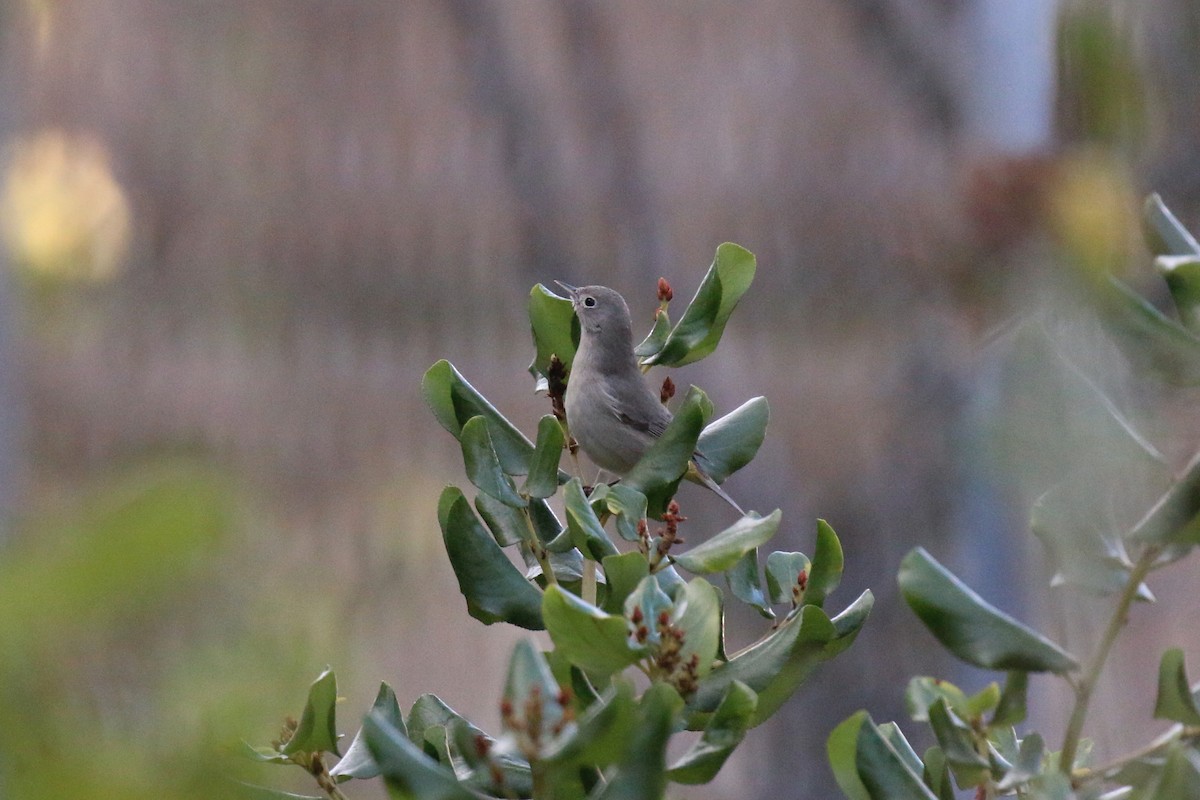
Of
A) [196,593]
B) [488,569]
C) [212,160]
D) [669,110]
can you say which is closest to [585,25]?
[669,110]

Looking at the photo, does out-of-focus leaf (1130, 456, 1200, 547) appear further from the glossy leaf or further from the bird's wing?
the bird's wing

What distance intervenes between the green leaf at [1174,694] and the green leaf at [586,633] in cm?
20

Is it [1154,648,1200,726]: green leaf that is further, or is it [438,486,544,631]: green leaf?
[438,486,544,631]: green leaf

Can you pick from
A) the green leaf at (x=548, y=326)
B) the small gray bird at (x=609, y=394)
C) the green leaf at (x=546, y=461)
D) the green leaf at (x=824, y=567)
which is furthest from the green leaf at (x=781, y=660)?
the small gray bird at (x=609, y=394)

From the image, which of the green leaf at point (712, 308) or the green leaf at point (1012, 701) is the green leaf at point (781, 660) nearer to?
the green leaf at point (1012, 701)

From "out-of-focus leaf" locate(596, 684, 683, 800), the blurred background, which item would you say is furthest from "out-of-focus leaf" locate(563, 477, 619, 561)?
the blurred background

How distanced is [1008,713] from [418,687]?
2.96 m

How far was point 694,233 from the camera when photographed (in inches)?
146

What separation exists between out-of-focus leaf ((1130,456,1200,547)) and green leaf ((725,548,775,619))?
228 millimetres

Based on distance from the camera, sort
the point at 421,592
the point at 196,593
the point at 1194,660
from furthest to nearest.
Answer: the point at 421,592, the point at 1194,660, the point at 196,593

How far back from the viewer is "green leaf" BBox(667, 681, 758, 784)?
0.50 m

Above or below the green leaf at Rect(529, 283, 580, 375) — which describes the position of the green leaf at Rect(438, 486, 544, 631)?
below

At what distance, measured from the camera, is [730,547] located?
557 millimetres

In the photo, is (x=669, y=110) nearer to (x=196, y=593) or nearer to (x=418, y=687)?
(x=418, y=687)
